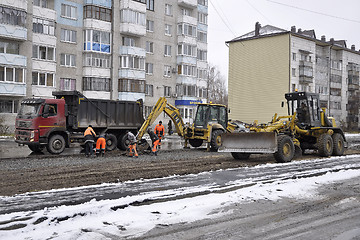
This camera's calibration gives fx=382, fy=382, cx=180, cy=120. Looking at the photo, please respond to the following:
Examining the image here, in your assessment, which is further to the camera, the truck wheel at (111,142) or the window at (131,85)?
the window at (131,85)

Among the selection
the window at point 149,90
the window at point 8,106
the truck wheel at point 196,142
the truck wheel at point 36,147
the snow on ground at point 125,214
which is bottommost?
A: the snow on ground at point 125,214

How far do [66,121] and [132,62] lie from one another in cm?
2498

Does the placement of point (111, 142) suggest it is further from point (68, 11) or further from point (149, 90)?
point (149, 90)

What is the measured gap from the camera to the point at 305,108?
55.5 ft

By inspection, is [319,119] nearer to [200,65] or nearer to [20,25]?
[20,25]

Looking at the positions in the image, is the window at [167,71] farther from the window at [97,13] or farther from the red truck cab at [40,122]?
the red truck cab at [40,122]

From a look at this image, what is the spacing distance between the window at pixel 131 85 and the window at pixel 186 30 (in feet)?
30.9

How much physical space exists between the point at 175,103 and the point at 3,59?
21057 millimetres

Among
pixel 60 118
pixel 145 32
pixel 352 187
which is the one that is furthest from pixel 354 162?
pixel 145 32

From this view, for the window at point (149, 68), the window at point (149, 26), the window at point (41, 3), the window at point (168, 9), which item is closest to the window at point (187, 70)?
the window at point (149, 68)

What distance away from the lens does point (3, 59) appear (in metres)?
33.5

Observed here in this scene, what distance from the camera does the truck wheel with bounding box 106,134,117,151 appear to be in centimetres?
1934

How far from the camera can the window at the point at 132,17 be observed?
41.7 m

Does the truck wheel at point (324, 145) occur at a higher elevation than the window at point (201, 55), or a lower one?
lower
